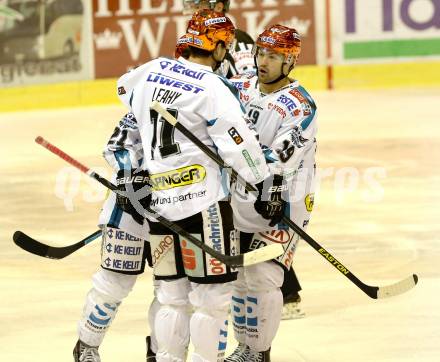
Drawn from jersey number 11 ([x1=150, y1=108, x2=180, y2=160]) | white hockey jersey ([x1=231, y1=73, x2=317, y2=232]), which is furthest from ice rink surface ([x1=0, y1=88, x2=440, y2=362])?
jersey number 11 ([x1=150, y1=108, x2=180, y2=160])

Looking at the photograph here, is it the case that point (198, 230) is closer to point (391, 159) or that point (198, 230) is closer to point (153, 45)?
point (391, 159)

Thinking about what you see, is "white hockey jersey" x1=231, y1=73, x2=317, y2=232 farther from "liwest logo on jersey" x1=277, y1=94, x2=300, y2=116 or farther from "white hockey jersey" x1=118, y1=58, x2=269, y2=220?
"white hockey jersey" x1=118, y1=58, x2=269, y2=220

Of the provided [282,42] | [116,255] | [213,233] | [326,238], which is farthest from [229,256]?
[326,238]

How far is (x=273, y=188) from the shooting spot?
4.79m

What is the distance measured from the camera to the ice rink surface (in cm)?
543

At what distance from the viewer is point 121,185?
4.73m

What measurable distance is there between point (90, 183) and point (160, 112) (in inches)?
219

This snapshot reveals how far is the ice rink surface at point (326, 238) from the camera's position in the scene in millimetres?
5434

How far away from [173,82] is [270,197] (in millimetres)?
687

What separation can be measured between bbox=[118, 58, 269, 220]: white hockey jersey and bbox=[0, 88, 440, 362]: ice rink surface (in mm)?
1104

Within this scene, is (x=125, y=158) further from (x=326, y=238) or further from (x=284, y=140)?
(x=326, y=238)

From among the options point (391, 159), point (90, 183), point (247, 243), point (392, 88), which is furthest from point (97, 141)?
point (247, 243)
